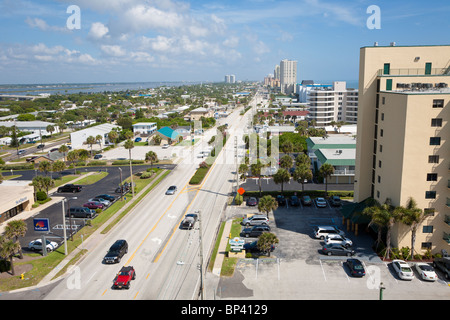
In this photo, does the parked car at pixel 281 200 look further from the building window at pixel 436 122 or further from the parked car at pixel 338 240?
the building window at pixel 436 122

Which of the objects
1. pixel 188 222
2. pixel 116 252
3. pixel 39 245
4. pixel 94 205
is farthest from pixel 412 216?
pixel 94 205

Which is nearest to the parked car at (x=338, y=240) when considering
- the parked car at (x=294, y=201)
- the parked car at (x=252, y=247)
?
the parked car at (x=252, y=247)

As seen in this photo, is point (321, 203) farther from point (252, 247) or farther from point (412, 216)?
point (412, 216)

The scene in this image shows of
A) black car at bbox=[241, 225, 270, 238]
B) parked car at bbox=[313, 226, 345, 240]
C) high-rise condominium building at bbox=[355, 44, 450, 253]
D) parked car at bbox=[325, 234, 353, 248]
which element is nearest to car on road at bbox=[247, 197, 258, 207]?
black car at bbox=[241, 225, 270, 238]

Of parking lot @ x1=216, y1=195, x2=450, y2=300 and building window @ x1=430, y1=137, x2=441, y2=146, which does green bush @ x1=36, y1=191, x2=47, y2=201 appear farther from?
building window @ x1=430, y1=137, x2=441, y2=146

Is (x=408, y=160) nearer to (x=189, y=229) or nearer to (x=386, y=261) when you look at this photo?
(x=386, y=261)
